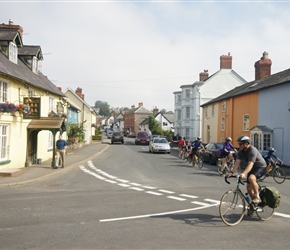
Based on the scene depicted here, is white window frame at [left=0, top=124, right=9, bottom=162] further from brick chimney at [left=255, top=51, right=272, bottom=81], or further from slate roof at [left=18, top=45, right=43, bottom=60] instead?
brick chimney at [left=255, top=51, right=272, bottom=81]

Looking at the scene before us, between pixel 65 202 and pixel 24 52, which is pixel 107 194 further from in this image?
pixel 24 52

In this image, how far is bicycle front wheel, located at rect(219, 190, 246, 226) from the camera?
6.82 metres

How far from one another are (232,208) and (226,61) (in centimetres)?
4455

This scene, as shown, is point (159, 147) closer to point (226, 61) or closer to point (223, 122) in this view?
point (223, 122)

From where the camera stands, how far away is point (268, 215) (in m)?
7.35

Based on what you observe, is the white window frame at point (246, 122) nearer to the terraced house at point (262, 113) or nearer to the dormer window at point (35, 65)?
the terraced house at point (262, 113)

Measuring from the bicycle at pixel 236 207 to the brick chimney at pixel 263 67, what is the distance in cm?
2834

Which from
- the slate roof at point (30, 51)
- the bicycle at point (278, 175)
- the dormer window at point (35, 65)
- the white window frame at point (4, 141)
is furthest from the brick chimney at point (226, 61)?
the white window frame at point (4, 141)

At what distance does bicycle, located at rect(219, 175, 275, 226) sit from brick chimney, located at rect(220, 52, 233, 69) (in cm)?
4392

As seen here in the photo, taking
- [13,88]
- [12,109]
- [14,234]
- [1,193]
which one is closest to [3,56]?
[13,88]

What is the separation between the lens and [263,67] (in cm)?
3316

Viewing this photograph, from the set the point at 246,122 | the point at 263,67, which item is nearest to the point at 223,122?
the point at 246,122

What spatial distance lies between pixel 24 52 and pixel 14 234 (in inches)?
721

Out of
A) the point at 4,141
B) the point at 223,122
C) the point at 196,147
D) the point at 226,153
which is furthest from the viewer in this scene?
the point at 223,122
